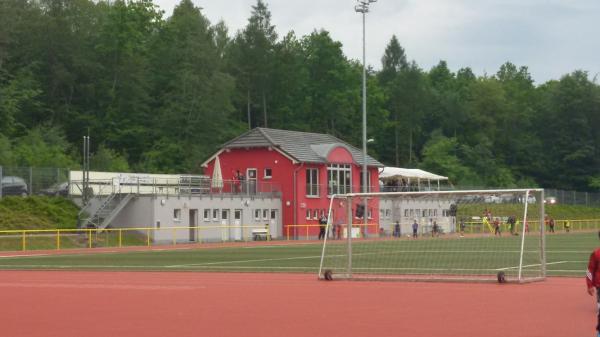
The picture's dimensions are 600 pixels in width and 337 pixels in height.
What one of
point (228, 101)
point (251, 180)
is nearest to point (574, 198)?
point (228, 101)

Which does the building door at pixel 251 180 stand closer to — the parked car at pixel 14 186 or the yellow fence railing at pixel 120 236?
the yellow fence railing at pixel 120 236

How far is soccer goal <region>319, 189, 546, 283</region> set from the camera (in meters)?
24.5

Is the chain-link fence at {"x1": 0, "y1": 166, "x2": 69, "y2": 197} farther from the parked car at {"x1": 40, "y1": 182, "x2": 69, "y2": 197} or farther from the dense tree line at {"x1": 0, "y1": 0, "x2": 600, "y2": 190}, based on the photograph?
the dense tree line at {"x1": 0, "y1": 0, "x2": 600, "y2": 190}

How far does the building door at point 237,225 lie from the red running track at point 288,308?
35113 mm

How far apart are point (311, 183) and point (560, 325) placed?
5374cm

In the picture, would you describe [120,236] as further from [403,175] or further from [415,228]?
[403,175]

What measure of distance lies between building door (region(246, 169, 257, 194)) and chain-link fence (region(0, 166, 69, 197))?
43.5 ft

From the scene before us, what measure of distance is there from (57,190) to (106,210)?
→ 14.6ft

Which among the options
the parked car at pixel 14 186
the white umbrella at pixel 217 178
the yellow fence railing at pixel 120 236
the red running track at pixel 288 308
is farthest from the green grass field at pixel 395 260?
the white umbrella at pixel 217 178

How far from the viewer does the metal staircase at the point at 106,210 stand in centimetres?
5362

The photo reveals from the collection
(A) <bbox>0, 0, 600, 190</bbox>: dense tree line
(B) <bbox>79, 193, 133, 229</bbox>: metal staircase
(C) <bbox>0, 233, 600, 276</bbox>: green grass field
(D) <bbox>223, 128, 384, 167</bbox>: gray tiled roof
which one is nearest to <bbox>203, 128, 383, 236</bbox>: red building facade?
(D) <bbox>223, 128, 384, 167</bbox>: gray tiled roof

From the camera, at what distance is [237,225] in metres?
61.9

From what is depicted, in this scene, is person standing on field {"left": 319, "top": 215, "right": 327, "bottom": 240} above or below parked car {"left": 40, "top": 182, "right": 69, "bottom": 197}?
below

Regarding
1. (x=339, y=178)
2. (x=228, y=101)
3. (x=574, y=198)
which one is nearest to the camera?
(x=339, y=178)
